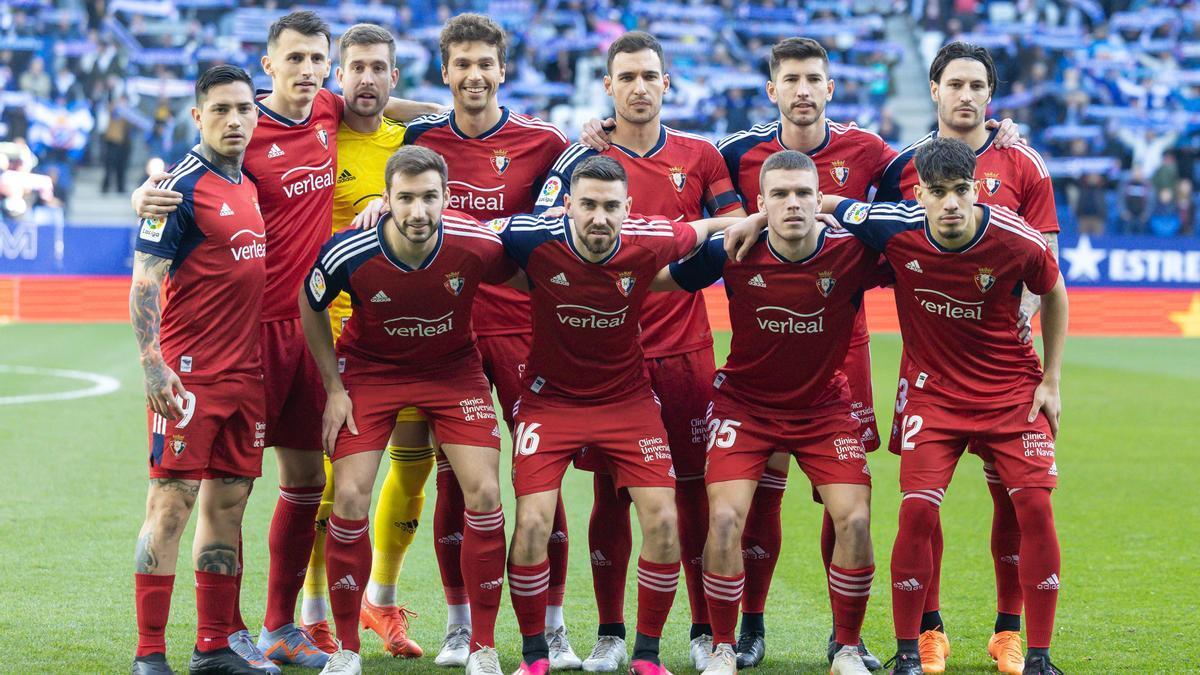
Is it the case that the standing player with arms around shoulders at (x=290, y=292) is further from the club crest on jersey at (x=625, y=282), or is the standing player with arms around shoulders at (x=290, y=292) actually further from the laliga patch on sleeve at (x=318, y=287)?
the club crest on jersey at (x=625, y=282)

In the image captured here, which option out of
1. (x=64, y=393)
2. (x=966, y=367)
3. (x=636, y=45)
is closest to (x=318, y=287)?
(x=636, y=45)

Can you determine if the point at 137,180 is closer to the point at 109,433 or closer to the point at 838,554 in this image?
the point at 109,433

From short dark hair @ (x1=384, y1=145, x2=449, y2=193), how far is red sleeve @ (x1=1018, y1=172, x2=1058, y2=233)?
265 centimetres

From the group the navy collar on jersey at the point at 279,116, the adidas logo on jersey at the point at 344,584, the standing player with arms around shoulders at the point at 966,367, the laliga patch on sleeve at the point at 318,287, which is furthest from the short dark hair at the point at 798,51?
the adidas logo on jersey at the point at 344,584

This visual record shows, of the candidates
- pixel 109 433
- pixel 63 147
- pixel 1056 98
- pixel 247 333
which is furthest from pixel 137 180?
pixel 247 333

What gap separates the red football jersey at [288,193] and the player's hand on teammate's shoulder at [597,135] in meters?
1.18

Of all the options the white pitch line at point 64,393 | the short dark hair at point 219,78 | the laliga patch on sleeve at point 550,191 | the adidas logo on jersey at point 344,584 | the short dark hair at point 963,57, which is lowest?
the white pitch line at point 64,393

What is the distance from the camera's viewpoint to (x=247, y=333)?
5.66 metres

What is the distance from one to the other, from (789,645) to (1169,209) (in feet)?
66.7

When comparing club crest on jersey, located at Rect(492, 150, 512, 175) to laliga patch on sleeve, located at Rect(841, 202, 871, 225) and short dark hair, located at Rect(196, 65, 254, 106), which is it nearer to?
short dark hair, located at Rect(196, 65, 254, 106)

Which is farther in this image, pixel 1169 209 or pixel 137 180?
pixel 137 180

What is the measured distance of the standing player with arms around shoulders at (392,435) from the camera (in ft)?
20.6

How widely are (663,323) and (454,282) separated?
1.09 meters

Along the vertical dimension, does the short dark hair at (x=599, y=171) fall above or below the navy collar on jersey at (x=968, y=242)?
above
